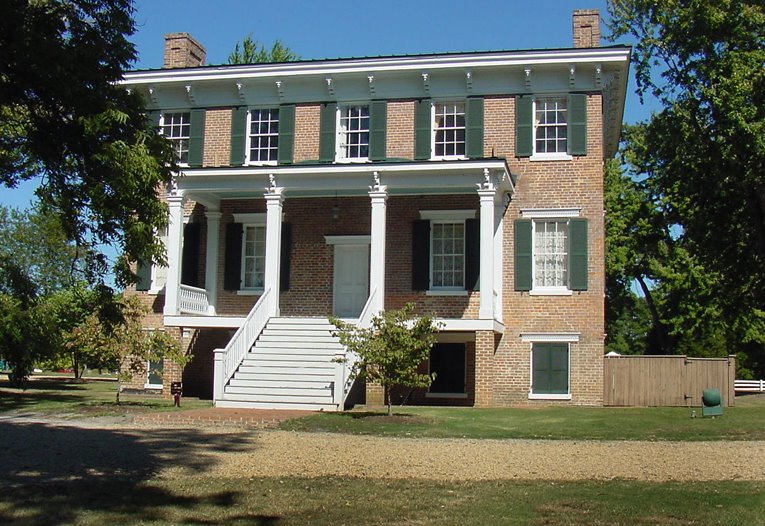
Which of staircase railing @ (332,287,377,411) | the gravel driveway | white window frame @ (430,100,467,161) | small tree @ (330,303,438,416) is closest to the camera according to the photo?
the gravel driveway

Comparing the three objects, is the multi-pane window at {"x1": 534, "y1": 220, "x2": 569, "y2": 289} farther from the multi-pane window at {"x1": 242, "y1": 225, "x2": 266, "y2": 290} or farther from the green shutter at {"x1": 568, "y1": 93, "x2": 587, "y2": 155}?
the multi-pane window at {"x1": 242, "y1": 225, "x2": 266, "y2": 290}

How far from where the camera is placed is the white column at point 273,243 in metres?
23.7

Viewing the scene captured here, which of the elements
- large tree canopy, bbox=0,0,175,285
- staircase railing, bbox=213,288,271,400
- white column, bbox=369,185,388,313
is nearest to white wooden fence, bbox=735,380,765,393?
white column, bbox=369,185,388,313

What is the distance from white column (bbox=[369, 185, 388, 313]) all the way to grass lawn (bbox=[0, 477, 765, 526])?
12.4 metres

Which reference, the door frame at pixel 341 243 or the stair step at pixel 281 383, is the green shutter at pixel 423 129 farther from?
the stair step at pixel 281 383

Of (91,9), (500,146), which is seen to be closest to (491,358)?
(500,146)

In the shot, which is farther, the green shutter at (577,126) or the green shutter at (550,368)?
the green shutter at (577,126)

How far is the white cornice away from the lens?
24.0 metres

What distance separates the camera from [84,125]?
909cm

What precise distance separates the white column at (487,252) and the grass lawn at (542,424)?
2.61 m

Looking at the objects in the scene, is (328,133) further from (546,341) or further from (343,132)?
(546,341)

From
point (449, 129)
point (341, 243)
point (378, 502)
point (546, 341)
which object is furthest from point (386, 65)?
point (378, 502)

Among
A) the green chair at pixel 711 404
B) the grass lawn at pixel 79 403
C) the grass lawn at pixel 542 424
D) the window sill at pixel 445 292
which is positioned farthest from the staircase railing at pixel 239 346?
the green chair at pixel 711 404

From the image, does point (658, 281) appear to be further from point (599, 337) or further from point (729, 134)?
point (599, 337)
